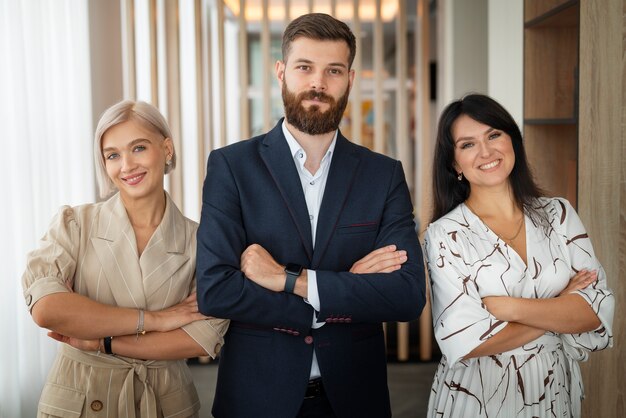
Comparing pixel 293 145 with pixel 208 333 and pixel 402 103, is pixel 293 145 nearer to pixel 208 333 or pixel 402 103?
pixel 208 333

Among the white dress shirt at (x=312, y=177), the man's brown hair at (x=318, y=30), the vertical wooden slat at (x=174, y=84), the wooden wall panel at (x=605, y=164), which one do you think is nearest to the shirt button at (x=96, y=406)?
the white dress shirt at (x=312, y=177)

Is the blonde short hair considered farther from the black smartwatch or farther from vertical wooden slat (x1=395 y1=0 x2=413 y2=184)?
vertical wooden slat (x1=395 y1=0 x2=413 y2=184)

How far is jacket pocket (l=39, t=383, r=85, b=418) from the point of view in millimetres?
1946

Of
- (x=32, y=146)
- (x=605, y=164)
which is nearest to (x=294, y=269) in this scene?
(x=605, y=164)

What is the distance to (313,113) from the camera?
2.03 metres

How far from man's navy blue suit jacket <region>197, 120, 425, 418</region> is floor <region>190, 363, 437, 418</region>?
2050mm

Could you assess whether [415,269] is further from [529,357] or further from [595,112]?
[595,112]

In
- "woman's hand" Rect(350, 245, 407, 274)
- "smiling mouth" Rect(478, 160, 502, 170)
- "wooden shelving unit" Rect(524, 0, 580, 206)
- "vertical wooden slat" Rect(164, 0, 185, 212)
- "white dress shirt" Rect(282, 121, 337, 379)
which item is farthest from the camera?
"vertical wooden slat" Rect(164, 0, 185, 212)

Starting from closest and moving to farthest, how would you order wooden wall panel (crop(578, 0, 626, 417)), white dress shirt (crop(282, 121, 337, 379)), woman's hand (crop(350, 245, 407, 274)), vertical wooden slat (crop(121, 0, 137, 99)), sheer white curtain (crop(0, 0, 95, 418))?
woman's hand (crop(350, 245, 407, 274))
white dress shirt (crop(282, 121, 337, 379))
wooden wall panel (crop(578, 0, 626, 417))
sheer white curtain (crop(0, 0, 95, 418))
vertical wooden slat (crop(121, 0, 137, 99))

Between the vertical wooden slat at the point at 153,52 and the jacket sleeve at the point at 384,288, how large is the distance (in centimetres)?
303

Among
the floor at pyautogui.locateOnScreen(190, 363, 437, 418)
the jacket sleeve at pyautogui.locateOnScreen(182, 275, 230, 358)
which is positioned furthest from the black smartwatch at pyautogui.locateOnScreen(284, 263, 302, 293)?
the floor at pyautogui.locateOnScreen(190, 363, 437, 418)

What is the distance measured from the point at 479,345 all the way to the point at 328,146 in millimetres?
805

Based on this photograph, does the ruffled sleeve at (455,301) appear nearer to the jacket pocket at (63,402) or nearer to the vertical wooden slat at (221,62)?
the jacket pocket at (63,402)

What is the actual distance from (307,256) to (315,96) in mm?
507
